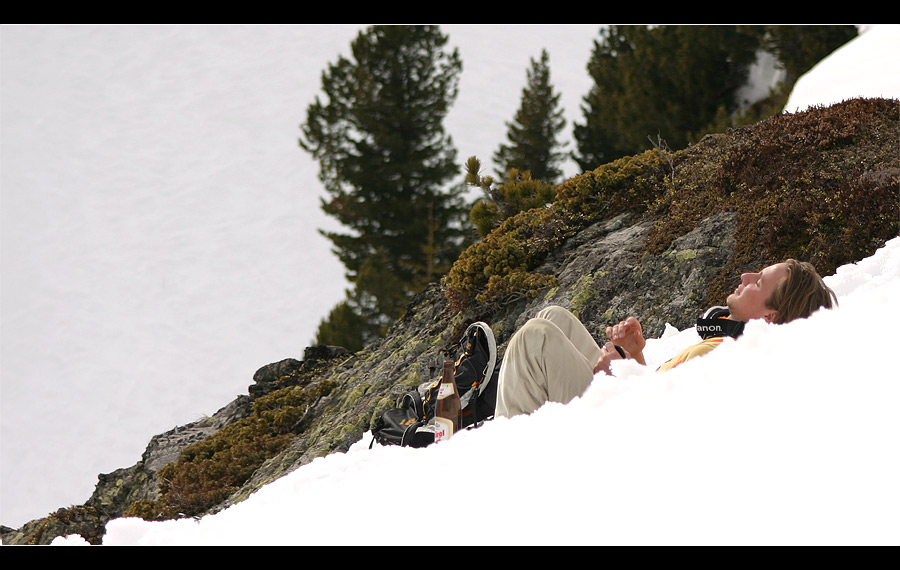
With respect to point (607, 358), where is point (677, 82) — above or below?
above

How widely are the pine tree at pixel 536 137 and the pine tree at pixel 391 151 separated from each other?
2076 mm

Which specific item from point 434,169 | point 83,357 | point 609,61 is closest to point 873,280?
point 434,169

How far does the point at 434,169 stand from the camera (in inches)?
830

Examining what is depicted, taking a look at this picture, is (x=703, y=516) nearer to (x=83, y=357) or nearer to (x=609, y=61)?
(x=609, y=61)

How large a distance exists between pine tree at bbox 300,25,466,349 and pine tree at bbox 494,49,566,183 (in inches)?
81.7

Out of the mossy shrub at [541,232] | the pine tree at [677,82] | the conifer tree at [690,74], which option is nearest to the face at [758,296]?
the mossy shrub at [541,232]

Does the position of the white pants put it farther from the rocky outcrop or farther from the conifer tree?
the conifer tree

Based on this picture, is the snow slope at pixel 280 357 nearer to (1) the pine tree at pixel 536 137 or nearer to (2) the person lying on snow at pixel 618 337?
(2) the person lying on snow at pixel 618 337

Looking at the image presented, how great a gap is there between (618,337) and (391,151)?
17633 mm

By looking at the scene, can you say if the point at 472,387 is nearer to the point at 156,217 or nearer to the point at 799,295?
the point at 799,295

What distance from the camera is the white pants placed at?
357 cm

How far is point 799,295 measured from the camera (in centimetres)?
325

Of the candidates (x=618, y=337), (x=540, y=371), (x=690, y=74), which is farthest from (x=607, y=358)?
(x=690, y=74)

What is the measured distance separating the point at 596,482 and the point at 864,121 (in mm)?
5412
